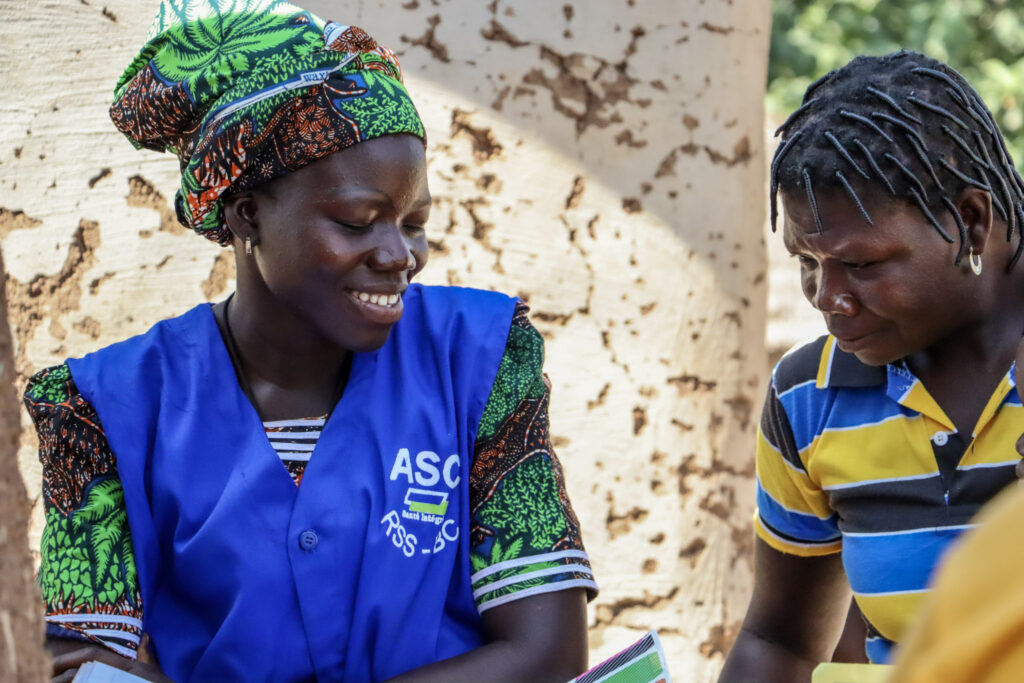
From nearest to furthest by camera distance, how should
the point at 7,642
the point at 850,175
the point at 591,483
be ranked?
1. the point at 7,642
2. the point at 850,175
3. the point at 591,483

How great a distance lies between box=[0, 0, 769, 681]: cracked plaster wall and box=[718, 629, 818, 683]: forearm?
0.62m

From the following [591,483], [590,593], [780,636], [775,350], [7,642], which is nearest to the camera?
[7,642]

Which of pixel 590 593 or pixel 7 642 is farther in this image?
pixel 590 593

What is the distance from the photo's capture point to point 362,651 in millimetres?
2023

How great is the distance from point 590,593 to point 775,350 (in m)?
4.69

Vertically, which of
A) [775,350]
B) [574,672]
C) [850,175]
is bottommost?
[775,350]

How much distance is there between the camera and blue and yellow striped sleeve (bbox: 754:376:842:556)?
231 centimetres

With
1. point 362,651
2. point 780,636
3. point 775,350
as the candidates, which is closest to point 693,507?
point 780,636

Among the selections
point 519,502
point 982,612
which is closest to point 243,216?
point 519,502

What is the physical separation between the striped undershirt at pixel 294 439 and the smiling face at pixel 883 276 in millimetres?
926

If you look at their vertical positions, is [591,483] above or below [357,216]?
below

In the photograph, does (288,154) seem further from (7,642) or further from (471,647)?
(7,642)

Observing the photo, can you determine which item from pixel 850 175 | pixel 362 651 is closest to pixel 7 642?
pixel 362 651

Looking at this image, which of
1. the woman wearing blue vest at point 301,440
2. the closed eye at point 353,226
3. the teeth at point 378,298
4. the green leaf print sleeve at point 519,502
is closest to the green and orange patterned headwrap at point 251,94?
the woman wearing blue vest at point 301,440
